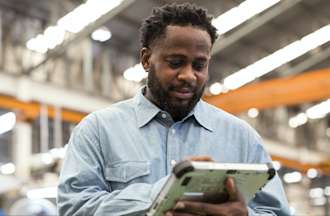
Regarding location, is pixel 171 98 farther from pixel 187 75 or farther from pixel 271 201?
pixel 271 201

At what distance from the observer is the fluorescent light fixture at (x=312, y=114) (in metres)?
19.9

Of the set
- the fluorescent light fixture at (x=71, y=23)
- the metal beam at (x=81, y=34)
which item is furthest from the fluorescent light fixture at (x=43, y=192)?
the fluorescent light fixture at (x=71, y=23)

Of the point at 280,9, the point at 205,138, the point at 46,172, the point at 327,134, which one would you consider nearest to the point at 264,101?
the point at 280,9

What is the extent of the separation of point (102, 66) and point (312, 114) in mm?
8239

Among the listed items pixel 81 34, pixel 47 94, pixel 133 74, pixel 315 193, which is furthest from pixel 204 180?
pixel 315 193

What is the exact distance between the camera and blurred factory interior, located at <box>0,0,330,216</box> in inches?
455

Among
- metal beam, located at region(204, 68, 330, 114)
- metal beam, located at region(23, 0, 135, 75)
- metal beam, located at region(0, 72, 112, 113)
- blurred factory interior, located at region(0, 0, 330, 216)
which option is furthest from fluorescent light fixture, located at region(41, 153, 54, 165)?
metal beam, located at region(204, 68, 330, 114)

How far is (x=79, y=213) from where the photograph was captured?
1.82 meters

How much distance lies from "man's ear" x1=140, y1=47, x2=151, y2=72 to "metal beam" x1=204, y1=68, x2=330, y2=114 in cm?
928

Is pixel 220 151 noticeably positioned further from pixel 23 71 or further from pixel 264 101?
pixel 23 71

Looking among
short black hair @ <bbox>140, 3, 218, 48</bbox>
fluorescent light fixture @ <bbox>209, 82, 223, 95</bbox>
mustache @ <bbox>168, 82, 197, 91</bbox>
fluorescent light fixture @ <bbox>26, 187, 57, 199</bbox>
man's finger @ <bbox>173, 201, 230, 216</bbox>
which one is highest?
fluorescent light fixture @ <bbox>209, 82, 223, 95</bbox>

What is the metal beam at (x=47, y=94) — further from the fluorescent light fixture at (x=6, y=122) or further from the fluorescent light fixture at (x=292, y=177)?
the fluorescent light fixture at (x=292, y=177)

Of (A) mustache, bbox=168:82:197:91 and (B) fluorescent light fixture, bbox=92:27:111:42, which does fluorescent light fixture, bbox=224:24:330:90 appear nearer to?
(B) fluorescent light fixture, bbox=92:27:111:42

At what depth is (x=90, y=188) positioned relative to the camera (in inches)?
73.0
